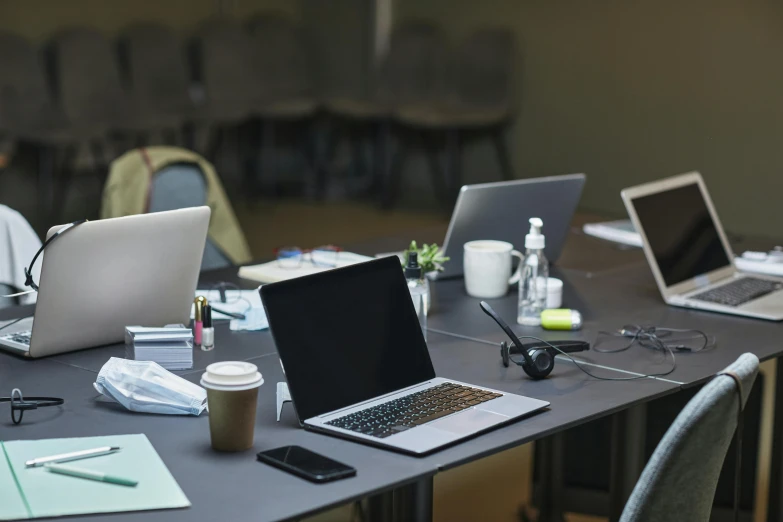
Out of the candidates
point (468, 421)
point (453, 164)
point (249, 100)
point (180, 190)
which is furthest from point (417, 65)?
point (468, 421)

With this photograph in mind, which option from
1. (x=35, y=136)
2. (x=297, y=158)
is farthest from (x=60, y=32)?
(x=297, y=158)

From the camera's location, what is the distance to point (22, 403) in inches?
70.3

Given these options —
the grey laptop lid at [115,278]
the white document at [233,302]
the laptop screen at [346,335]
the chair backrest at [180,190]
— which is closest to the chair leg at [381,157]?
the chair backrest at [180,190]

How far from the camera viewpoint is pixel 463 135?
24.2 ft

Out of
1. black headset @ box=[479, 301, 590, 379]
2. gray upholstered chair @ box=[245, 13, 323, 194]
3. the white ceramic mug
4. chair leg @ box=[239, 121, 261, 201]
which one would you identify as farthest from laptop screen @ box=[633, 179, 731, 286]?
chair leg @ box=[239, 121, 261, 201]

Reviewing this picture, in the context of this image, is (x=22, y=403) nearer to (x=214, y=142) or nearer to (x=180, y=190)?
(x=180, y=190)

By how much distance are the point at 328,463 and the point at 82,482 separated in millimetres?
346

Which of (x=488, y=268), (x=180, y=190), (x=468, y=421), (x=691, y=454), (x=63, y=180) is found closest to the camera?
(x=691, y=454)

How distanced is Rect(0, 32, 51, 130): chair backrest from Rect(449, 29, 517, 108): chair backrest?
8.61 feet

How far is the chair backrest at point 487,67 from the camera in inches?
272

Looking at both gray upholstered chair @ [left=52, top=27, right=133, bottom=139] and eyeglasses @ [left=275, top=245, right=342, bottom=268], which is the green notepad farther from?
gray upholstered chair @ [left=52, top=27, right=133, bottom=139]

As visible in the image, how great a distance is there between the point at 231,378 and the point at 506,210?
1.31m

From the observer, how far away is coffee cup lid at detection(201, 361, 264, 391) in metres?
1.62

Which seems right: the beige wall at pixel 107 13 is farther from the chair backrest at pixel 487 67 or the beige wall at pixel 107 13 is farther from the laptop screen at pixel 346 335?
the laptop screen at pixel 346 335
